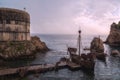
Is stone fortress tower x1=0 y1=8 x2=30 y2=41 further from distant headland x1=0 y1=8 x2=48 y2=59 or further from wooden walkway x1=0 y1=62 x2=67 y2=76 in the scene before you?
wooden walkway x1=0 y1=62 x2=67 y2=76

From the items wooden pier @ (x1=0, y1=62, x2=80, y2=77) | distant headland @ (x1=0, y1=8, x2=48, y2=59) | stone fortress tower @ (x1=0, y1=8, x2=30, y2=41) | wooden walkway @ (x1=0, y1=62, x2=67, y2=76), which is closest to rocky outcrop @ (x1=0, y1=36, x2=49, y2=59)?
distant headland @ (x1=0, y1=8, x2=48, y2=59)

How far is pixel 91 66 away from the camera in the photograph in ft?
105

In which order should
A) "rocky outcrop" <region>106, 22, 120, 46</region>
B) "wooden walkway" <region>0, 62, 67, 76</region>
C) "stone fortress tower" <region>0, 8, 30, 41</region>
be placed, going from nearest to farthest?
"wooden walkway" <region>0, 62, 67, 76</region> < "stone fortress tower" <region>0, 8, 30, 41</region> < "rocky outcrop" <region>106, 22, 120, 46</region>

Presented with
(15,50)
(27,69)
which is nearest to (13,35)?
(15,50)

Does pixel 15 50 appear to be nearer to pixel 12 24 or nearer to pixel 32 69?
pixel 12 24

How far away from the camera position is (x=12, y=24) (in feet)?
135

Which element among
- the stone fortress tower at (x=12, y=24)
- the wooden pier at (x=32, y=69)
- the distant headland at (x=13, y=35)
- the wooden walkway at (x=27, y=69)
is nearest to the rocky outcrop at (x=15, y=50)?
the distant headland at (x=13, y=35)

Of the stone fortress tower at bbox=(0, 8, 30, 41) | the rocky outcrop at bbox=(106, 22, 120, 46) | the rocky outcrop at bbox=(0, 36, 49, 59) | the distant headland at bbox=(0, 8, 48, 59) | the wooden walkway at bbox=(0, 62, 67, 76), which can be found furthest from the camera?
the rocky outcrop at bbox=(106, 22, 120, 46)

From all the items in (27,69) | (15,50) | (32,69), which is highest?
(15,50)

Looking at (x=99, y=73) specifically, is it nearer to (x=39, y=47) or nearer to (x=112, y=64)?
(x=112, y=64)

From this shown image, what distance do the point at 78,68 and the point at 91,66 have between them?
8.00 feet

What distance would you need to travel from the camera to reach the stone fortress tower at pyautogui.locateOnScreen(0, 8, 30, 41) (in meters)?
40.1

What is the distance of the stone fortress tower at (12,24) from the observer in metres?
40.1

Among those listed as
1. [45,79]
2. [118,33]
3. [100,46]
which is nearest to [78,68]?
[45,79]
